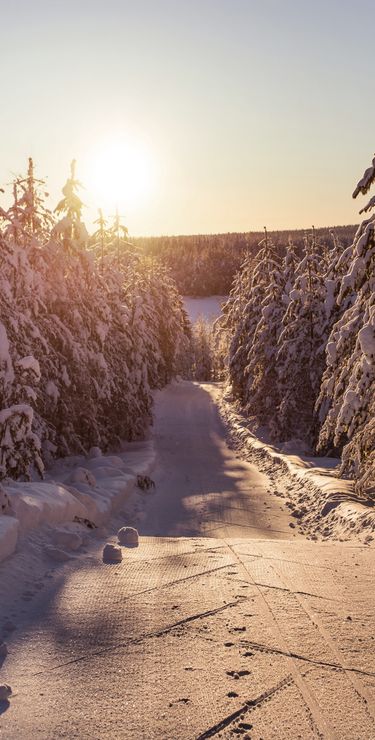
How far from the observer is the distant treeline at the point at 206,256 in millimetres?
165500

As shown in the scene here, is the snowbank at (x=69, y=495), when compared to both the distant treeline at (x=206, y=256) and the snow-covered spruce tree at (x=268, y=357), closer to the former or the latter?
the snow-covered spruce tree at (x=268, y=357)

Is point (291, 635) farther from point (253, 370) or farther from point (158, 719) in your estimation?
point (253, 370)

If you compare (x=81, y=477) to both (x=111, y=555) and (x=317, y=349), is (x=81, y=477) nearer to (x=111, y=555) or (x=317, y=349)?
(x=111, y=555)

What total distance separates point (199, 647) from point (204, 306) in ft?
547

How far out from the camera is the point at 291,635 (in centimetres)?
507

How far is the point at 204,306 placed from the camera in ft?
560

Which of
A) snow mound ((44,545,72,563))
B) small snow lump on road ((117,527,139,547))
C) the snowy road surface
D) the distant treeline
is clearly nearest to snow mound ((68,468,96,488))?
small snow lump on road ((117,527,139,547))

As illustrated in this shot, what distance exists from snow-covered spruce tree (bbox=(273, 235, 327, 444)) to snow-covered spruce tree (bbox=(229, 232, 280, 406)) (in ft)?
31.9

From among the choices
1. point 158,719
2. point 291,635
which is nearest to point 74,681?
point 158,719

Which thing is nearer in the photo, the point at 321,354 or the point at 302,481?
the point at 302,481

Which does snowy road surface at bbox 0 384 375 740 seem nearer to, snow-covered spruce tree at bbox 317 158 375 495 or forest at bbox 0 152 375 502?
snow-covered spruce tree at bbox 317 158 375 495

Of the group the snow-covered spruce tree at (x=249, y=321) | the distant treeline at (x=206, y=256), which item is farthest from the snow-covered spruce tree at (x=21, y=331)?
the distant treeline at (x=206, y=256)

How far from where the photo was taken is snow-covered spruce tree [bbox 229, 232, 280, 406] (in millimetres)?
34094

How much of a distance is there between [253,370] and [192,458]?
26.4 ft
